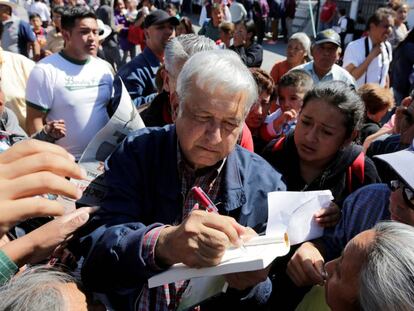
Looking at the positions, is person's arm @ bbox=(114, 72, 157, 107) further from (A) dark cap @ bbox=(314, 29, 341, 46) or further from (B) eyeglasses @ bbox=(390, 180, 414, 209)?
(B) eyeglasses @ bbox=(390, 180, 414, 209)

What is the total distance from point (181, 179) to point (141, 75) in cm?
178

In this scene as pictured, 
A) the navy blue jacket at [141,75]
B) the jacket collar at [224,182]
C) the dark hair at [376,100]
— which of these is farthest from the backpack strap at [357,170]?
the navy blue jacket at [141,75]

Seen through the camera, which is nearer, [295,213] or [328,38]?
[295,213]

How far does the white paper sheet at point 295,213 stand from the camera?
132 centimetres

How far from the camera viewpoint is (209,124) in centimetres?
132

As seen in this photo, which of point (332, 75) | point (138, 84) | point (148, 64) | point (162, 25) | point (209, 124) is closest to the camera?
point (209, 124)

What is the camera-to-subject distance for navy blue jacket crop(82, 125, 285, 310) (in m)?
1.22

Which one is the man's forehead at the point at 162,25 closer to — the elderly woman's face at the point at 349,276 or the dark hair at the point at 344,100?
the dark hair at the point at 344,100

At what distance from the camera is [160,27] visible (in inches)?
137

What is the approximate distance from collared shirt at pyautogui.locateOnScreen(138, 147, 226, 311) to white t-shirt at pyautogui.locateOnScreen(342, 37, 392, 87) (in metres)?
3.71

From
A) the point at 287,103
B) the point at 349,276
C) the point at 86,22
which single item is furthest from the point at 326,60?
the point at 349,276

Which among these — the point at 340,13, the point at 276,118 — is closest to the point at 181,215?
the point at 276,118

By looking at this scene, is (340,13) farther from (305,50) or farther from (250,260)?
(250,260)

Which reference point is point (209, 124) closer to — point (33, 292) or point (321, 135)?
point (33, 292)
